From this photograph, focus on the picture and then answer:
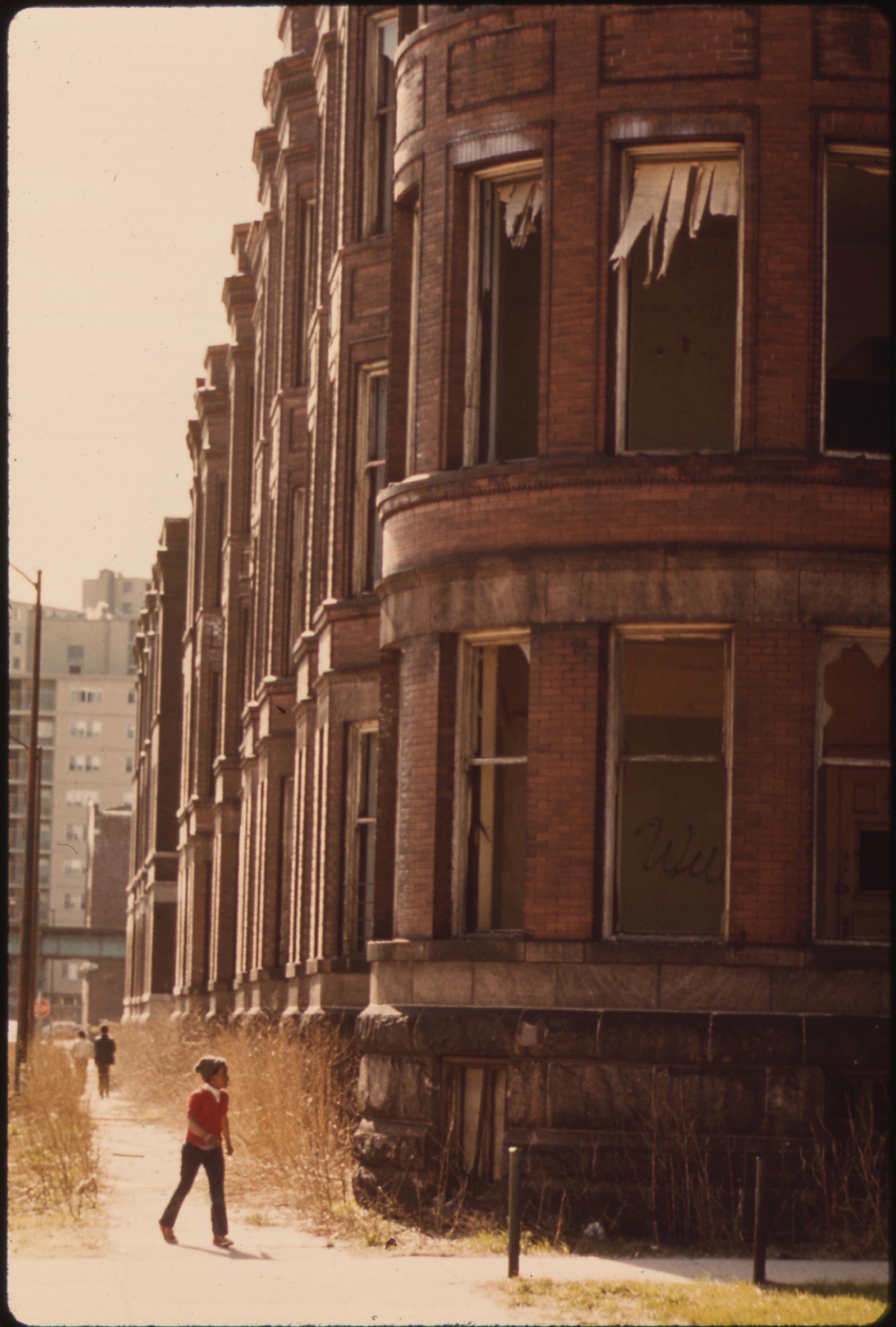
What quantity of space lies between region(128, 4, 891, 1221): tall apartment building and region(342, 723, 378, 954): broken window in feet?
13.7

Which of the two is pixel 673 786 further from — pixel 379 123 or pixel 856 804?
pixel 379 123

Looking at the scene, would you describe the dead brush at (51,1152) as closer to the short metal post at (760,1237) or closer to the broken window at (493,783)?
the broken window at (493,783)

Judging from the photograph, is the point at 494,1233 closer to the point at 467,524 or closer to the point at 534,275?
the point at 467,524

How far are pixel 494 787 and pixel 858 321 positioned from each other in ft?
22.6

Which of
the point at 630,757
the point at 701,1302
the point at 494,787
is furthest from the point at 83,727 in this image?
the point at 701,1302

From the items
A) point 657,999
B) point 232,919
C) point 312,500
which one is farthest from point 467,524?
point 232,919

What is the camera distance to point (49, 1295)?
1385 centimetres

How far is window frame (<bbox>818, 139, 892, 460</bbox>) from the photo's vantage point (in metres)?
18.0

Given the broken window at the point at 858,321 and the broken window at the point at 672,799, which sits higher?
the broken window at the point at 858,321

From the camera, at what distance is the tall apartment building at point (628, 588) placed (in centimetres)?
1730

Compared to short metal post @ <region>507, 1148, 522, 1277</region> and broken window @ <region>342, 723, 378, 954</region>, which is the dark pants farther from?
broken window @ <region>342, 723, 378, 954</region>

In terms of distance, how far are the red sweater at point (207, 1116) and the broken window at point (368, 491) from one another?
931 centimetres

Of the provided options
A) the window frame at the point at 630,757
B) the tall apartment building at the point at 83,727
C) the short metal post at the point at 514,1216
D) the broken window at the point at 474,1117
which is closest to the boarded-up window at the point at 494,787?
the window frame at the point at 630,757

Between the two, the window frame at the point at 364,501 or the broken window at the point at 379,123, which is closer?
the window frame at the point at 364,501
